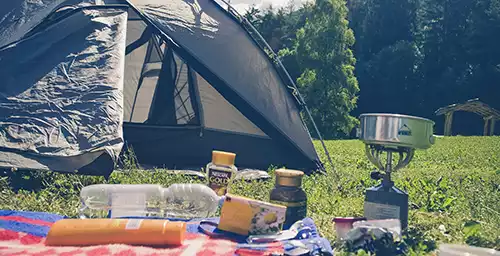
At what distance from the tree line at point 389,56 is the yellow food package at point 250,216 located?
63.7ft

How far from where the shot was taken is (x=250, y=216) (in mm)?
2342

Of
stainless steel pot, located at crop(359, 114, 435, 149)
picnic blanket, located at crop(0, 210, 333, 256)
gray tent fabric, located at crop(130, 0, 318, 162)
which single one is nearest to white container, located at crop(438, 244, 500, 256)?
picnic blanket, located at crop(0, 210, 333, 256)

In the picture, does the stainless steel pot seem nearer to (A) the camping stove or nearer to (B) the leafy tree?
(A) the camping stove

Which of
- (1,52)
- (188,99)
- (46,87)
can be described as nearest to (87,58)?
(46,87)

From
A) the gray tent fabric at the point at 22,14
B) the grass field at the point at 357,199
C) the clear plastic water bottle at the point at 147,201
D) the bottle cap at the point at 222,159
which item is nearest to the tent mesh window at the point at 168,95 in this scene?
the gray tent fabric at the point at 22,14

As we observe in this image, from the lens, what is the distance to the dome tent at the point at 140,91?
376 centimetres

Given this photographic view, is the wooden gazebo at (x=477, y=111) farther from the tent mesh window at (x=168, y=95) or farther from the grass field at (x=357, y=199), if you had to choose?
the tent mesh window at (x=168, y=95)

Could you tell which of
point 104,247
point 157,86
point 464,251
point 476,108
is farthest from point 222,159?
point 476,108

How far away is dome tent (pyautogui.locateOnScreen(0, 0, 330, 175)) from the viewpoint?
3.76m

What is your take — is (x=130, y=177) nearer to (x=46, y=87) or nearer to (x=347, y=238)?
(x=46, y=87)

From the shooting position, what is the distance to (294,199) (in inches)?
101

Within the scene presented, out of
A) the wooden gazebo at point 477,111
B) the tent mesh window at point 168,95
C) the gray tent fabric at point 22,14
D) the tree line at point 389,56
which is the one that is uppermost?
the tree line at point 389,56

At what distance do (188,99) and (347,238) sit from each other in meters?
3.66

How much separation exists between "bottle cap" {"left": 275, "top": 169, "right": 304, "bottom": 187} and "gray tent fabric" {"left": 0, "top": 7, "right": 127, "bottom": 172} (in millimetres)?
1563
